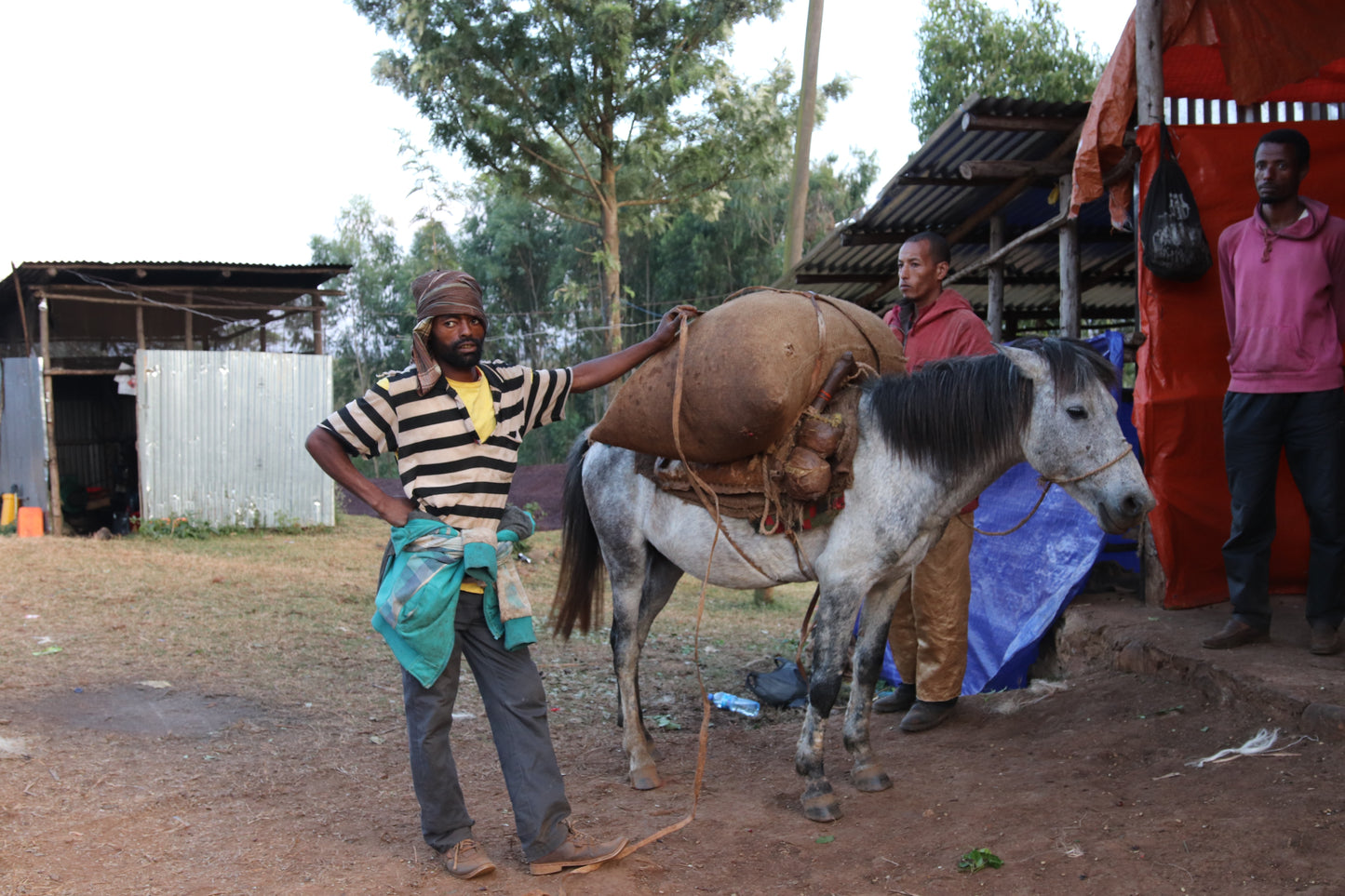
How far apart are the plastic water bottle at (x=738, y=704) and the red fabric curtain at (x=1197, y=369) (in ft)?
7.53

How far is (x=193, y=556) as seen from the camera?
36.5 ft

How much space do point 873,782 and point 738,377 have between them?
1.72 m

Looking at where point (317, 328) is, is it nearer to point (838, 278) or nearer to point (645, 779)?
point (838, 278)

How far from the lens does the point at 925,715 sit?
4.60 meters

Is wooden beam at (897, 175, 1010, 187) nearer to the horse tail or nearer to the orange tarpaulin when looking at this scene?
the orange tarpaulin

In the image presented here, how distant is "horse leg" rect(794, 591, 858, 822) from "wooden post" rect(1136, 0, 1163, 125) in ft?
10.7

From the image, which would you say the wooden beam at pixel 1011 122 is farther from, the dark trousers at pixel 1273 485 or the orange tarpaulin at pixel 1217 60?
the dark trousers at pixel 1273 485

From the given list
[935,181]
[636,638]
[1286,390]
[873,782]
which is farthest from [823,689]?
[935,181]

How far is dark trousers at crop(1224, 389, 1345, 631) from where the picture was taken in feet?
12.8

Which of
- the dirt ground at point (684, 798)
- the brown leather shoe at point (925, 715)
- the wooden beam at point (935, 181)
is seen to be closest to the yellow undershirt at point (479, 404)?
the dirt ground at point (684, 798)

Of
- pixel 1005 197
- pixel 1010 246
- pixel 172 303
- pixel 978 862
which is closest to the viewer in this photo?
pixel 978 862

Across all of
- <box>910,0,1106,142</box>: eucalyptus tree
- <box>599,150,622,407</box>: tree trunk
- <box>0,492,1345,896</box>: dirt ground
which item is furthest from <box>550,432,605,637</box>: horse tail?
<box>910,0,1106,142</box>: eucalyptus tree

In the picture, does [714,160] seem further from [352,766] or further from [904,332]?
[352,766]

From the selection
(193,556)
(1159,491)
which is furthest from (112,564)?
(1159,491)
